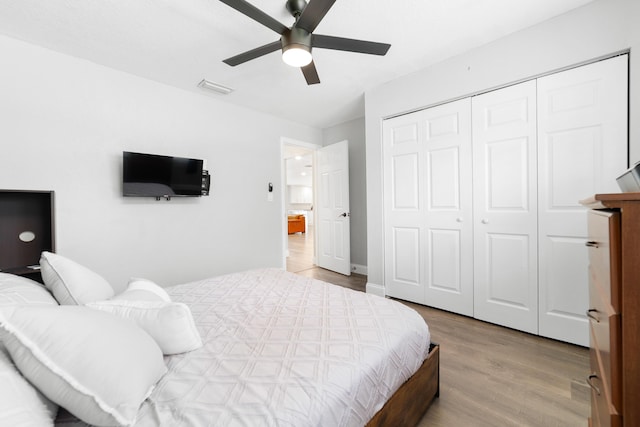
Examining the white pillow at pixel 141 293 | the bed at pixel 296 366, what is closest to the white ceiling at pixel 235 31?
the white pillow at pixel 141 293

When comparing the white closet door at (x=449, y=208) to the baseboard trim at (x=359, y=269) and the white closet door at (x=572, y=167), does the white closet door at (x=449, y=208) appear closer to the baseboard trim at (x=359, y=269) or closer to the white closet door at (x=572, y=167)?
Answer: the white closet door at (x=572, y=167)

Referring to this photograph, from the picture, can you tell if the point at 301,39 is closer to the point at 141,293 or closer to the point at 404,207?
the point at 141,293

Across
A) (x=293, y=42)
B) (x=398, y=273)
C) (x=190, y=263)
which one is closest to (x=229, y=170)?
(x=190, y=263)

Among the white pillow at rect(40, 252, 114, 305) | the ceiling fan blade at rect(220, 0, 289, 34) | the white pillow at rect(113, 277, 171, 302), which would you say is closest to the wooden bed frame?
the white pillow at rect(113, 277, 171, 302)

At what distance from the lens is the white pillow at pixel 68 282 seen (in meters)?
1.14

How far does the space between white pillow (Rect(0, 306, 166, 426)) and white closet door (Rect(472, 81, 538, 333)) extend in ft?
9.15

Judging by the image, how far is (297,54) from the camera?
5.86 ft

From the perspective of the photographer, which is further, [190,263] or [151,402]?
[190,263]

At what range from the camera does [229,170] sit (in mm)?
3561

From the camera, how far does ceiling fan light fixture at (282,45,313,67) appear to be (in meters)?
1.74

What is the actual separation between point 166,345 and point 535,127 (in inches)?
118

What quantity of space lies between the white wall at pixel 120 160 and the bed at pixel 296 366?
1486 mm

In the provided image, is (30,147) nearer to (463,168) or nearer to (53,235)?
(53,235)

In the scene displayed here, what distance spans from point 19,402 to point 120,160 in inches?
107
